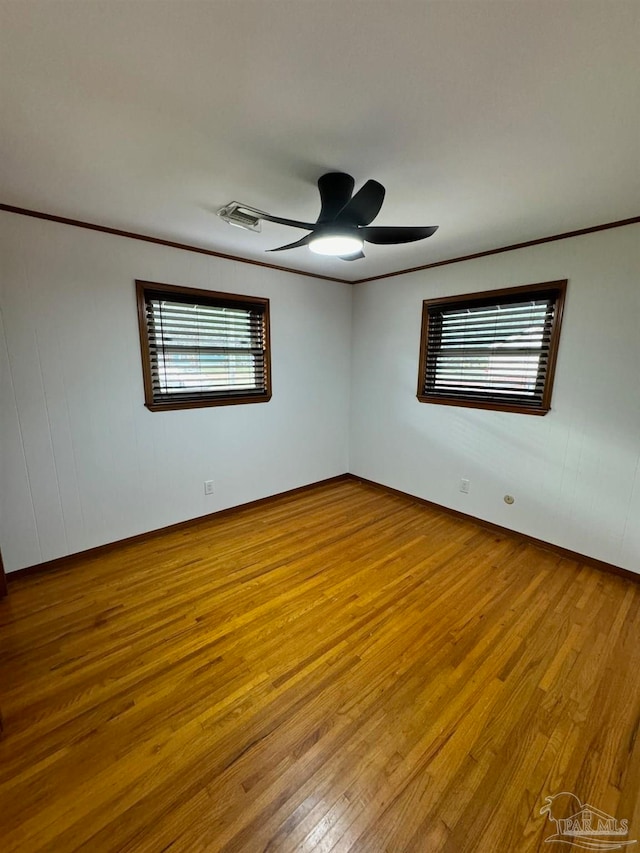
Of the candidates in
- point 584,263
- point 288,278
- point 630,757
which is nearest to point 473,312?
point 584,263

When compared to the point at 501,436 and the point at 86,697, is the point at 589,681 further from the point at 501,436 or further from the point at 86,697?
the point at 86,697

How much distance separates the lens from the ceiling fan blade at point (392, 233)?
1.72 meters

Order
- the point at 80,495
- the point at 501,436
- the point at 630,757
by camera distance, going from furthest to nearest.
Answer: the point at 501,436
the point at 80,495
the point at 630,757

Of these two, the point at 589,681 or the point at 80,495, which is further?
the point at 80,495

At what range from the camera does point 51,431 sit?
94.4 inches

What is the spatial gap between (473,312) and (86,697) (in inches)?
146

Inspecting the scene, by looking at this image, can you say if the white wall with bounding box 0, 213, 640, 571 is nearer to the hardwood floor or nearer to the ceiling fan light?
the hardwood floor

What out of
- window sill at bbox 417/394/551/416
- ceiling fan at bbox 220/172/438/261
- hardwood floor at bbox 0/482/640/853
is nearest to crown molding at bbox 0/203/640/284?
window sill at bbox 417/394/551/416

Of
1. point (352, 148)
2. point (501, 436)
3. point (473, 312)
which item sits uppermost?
point (352, 148)

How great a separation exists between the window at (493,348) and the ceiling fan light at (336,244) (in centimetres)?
167

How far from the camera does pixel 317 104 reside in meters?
1.27

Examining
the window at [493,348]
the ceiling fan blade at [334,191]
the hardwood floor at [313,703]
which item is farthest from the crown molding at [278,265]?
the hardwood floor at [313,703]

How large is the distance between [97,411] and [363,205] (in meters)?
2.33

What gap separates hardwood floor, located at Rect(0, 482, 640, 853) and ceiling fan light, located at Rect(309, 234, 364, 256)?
2144mm
